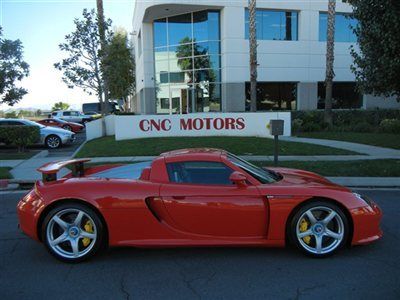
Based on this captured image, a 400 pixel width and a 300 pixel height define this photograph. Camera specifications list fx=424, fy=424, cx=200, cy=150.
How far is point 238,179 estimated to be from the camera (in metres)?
4.51

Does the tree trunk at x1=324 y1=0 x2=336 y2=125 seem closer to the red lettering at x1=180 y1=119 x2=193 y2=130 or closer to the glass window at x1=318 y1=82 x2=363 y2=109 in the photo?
the glass window at x1=318 y1=82 x2=363 y2=109

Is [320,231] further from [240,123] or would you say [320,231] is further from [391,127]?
[391,127]

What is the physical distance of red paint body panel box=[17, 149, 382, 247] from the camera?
4539 millimetres

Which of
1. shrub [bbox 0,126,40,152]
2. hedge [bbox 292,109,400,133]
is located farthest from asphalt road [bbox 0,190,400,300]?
hedge [bbox 292,109,400,133]

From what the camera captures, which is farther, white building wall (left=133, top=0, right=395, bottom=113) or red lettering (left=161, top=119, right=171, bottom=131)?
white building wall (left=133, top=0, right=395, bottom=113)

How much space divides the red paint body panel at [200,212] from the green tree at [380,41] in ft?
24.7

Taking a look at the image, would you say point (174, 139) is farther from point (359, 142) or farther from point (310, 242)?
point (310, 242)

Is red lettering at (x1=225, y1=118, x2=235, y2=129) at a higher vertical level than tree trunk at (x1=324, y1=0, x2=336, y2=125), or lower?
lower

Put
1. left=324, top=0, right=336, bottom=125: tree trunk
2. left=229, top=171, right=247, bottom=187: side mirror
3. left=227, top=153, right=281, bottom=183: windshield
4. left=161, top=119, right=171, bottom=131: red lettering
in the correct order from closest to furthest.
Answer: left=229, top=171, right=247, bottom=187: side mirror → left=227, top=153, right=281, bottom=183: windshield → left=161, top=119, right=171, bottom=131: red lettering → left=324, top=0, right=336, bottom=125: tree trunk

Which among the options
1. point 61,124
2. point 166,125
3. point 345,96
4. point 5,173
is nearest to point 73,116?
point 61,124

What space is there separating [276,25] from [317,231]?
2436 centimetres

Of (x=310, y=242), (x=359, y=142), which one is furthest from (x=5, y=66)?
(x=310, y=242)

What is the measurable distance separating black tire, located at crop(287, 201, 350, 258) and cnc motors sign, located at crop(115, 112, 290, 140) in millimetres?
12517

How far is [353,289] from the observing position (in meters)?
3.84
